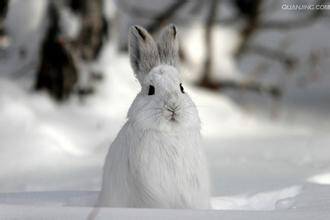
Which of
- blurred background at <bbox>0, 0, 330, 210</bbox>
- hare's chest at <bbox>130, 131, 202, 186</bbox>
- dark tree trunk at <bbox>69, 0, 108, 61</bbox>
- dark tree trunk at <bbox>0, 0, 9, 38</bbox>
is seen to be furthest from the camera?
dark tree trunk at <bbox>69, 0, 108, 61</bbox>

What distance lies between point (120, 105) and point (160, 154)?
3.31m

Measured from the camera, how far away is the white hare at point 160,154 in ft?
8.24

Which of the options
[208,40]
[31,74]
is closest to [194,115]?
[31,74]

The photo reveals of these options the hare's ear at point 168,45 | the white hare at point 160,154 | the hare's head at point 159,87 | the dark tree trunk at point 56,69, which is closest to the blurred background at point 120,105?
the dark tree trunk at point 56,69

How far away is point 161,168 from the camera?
252 centimetres

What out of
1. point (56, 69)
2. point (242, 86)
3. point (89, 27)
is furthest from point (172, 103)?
point (242, 86)

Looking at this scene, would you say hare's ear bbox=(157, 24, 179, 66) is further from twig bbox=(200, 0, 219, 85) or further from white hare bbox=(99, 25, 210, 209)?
twig bbox=(200, 0, 219, 85)

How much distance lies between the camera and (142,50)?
8.88ft

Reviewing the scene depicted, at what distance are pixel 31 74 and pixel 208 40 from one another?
2541mm

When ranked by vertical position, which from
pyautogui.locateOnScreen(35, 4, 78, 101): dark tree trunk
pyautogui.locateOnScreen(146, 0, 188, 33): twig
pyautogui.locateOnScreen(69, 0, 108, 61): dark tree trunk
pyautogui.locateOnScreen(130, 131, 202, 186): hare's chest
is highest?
pyautogui.locateOnScreen(146, 0, 188, 33): twig

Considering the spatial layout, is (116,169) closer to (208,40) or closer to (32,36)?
(32,36)

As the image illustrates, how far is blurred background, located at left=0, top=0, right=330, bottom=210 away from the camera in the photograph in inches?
144

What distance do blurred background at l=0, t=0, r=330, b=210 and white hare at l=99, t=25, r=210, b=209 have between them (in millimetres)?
468

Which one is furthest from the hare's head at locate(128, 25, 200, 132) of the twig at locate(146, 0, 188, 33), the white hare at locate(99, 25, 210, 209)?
the twig at locate(146, 0, 188, 33)
